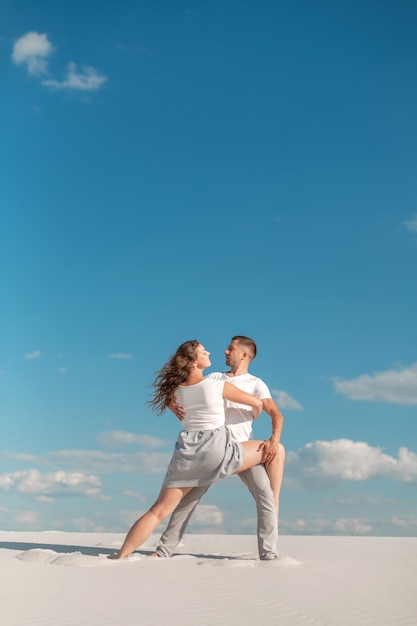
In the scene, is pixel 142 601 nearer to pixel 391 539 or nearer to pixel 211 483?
pixel 211 483

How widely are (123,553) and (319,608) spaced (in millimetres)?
2880

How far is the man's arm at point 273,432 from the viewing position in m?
8.31

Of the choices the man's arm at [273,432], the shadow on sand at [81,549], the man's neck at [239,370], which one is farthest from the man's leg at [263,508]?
the man's neck at [239,370]

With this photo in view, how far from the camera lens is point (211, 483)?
8.06 meters

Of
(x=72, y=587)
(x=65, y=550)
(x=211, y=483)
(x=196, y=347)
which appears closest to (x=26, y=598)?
(x=72, y=587)

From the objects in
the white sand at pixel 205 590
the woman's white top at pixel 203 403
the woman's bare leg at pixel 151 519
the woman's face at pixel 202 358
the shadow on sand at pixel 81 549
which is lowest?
the white sand at pixel 205 590

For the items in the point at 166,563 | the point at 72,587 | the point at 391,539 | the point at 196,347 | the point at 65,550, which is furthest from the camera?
the point at 391,539

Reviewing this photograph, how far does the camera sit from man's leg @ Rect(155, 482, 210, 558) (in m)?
8.30

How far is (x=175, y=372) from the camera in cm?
809

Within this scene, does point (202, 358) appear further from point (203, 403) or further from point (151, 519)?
point (151, 519)

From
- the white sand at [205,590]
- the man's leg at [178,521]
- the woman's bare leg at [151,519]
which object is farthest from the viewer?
the man's leg at [178,521]

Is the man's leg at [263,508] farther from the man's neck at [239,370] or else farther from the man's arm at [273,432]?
the man's neck at [239,370]

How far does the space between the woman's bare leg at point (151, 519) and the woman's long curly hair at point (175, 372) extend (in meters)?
0.93

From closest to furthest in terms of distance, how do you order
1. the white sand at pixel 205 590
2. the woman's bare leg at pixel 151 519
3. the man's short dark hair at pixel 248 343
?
the white sand at pixel 205 590 → the woman's bare leg at pixel 151 519 → the man's short dark hair at pixel 248 343
